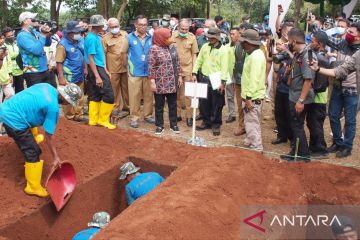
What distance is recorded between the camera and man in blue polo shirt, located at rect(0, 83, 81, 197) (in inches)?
181

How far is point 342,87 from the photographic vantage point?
6199 millimetres

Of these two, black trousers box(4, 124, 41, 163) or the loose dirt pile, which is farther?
black trousers box(4, 124, 41, 163)

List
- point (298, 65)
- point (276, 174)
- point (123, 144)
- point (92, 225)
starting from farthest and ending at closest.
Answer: point (123, 144) < point (298, 65) < point (276, 174) < point (92, 225)

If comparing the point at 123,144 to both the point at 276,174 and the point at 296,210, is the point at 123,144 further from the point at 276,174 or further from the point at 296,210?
the point at 296,210

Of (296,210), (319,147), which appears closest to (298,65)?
(319,147)

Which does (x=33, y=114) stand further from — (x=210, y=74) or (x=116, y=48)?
(x=116, y=48)

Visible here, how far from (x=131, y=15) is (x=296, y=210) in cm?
2433

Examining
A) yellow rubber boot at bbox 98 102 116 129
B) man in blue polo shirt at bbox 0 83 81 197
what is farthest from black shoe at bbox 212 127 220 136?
man in blue polo shirt at bbox 0 83 81 197

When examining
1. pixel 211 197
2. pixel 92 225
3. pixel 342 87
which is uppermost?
pixel 342 87

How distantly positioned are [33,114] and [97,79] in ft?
7.80

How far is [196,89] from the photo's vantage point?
6.65 m

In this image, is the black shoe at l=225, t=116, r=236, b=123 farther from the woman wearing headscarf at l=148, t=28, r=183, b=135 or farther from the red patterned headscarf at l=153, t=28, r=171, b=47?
the red patterned headscarf at l=153, t=28, r=171, b=47

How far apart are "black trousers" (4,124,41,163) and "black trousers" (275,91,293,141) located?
4086 mm

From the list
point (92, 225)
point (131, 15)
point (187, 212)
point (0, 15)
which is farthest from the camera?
point (131, 15)
